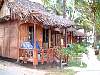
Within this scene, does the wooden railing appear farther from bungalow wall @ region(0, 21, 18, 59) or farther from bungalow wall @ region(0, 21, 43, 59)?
bungalow wall @ region(0, 21, 18, 59)

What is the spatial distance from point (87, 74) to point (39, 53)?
3627 mm

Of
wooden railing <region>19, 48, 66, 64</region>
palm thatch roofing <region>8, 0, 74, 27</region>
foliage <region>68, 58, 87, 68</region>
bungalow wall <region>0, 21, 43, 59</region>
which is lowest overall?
foliage <region>68, 58, 87, 68</region>

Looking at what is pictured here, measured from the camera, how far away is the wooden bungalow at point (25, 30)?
16.9 metres

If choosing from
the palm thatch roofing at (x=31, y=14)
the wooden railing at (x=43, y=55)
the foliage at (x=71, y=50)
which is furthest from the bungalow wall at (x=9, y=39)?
the foliage at (x=71, y=50)

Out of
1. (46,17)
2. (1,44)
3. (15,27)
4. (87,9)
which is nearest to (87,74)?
(46,17)

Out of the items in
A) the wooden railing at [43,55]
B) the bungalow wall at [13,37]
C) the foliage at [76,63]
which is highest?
the bungalow wall at [13,37]

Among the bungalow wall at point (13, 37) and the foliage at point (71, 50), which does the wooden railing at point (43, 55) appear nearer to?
the foliage at point (71, 50)

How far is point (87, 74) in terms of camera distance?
51.0 ft

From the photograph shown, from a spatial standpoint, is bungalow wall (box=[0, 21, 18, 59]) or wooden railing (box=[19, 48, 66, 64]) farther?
bungalow wall (box=[0, 21, 18, 59])

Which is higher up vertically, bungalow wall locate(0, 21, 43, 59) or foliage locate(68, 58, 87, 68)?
bungalow wall locate(0, 21, 43, 59)

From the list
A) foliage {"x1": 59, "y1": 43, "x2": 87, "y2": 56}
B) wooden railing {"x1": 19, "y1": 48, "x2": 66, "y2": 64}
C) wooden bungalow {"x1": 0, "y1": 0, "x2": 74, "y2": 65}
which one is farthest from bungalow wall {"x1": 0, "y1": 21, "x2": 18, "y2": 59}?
foliage {"x1": 59, "y1": 43, "x2": 87, "y2": 56}

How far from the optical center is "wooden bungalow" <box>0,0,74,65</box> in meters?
16.9

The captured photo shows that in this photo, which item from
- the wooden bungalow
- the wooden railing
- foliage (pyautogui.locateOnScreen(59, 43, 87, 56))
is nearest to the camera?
the wooden bungalow

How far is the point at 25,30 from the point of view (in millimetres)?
18719
